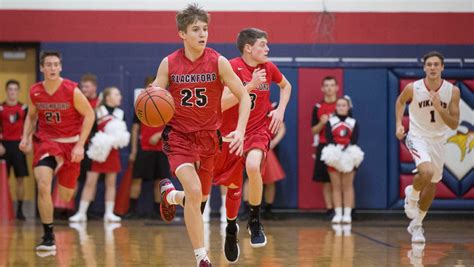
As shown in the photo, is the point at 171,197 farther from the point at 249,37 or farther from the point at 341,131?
the point at 341,131

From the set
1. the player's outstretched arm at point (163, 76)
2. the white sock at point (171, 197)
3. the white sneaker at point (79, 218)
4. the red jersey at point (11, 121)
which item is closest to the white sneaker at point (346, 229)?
the white sneaker at point (79, 218)

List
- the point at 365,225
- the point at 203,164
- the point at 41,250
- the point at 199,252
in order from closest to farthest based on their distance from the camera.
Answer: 1. the point at 199,252
2. the point at 203,164
3. the point at 41,250
4. the point at 365,225

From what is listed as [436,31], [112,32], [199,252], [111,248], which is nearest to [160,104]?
[199,252]

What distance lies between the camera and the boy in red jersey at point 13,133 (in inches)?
483

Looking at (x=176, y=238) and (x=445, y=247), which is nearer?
(x=445, y=247)

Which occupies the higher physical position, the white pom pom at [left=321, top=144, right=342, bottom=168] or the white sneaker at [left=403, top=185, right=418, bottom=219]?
the white pom pom at [left=321, top=144, right=342, bottom=168]

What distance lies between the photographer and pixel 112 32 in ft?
41.6

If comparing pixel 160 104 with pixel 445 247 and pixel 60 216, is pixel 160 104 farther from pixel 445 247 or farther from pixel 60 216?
pixel 60 216

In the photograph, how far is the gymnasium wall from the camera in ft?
41.5

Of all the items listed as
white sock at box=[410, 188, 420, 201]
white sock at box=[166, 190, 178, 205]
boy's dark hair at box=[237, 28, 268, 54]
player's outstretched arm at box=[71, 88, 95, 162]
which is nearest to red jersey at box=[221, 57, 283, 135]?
boy's dark hair at box=[237, 28, 268, 54]

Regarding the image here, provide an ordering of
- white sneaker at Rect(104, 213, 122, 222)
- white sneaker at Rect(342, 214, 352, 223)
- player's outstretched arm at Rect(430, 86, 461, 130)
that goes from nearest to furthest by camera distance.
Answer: player's outstretched arm at Rect(430, 86, 461, 130) → white sneaker at Rect(342, 214, 352, 223) → white sneaker at Rect(104, 213, 122, 222)

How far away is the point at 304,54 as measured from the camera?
12.8m

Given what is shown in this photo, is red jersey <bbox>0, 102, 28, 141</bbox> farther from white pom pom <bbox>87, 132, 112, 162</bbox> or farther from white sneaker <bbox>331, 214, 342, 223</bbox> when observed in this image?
white sneaker <bbox>331, 214, 342, 223</bbox>

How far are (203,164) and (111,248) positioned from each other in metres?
2.48
